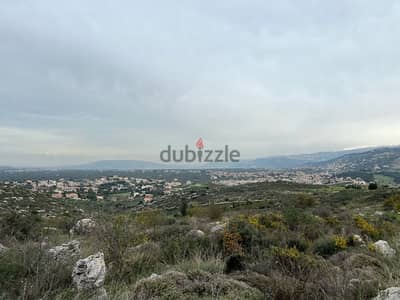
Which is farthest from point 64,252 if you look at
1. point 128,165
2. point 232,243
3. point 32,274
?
point 128,165

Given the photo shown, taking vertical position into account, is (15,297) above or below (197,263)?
above

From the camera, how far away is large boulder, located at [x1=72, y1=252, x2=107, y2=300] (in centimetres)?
312

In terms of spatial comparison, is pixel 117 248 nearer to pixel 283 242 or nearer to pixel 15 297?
pixel 15 297

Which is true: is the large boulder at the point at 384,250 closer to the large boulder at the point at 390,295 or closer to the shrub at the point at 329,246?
the shrub at the point at 329,246

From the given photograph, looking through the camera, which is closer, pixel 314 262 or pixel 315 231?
pixel 314 262

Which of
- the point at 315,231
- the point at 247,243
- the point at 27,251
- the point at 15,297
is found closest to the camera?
the point at 15,297

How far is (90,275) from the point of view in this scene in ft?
10.7

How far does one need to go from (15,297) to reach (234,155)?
778 inches

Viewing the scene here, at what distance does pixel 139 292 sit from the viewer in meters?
2.91

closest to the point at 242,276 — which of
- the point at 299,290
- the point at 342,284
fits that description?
the point at 299,290

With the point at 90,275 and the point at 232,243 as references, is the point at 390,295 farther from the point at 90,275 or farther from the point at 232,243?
the point at 232,243

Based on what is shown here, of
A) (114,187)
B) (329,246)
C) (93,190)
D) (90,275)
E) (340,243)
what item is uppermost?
(90,275)

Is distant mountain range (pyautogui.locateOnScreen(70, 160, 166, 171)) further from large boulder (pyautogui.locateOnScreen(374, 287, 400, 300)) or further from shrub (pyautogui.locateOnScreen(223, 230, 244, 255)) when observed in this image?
large boulder (pyautogui.locateOnScreen(374, 287, 400, 300))

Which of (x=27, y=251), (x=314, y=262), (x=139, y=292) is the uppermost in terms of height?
(x=27, y=251)
